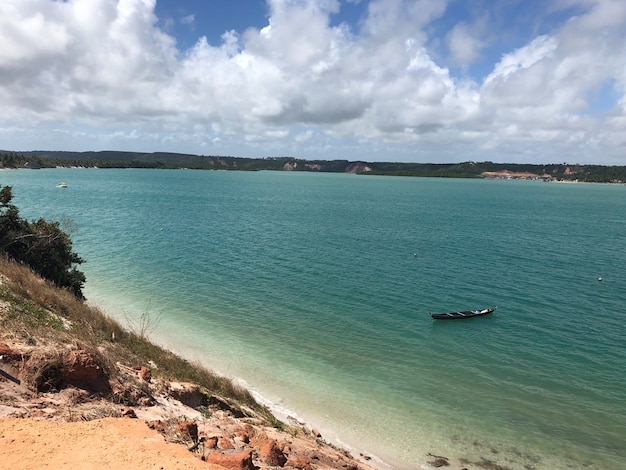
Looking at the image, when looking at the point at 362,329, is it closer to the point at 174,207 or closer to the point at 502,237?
the point at 502,237

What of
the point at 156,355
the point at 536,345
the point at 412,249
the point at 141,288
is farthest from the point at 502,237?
the point at 156,355

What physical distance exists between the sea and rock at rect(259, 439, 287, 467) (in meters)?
7.74

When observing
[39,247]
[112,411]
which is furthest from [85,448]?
[39,247]

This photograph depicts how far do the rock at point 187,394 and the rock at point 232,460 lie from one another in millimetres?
5304

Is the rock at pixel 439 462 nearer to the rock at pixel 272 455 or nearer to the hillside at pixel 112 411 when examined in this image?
the hillside at pixel 112 411

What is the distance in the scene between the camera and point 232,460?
10492mm

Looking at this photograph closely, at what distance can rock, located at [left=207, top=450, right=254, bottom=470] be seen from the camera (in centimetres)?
1038

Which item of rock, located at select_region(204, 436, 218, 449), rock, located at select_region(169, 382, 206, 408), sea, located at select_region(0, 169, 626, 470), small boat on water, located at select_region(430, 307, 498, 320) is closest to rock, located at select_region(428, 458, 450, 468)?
sea, located at select_region(0, 169, 626, 470)

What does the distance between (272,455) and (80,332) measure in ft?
35.3

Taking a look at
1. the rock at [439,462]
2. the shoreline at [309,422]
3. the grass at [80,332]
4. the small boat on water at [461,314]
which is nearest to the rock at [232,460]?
the grass at [80,332]

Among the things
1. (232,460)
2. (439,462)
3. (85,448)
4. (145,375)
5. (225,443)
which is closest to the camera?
(85,448)

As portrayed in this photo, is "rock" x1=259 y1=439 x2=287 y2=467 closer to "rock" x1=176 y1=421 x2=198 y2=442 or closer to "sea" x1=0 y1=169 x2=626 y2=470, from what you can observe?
"rock" x1=176 y1=421 x2=198 y2=442

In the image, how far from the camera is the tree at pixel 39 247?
29.8m

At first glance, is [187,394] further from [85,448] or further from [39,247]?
[39,247]
